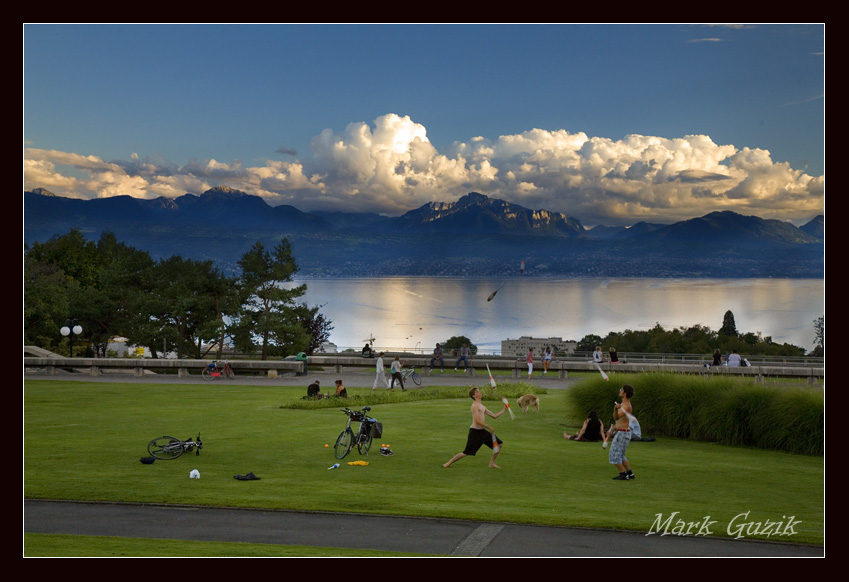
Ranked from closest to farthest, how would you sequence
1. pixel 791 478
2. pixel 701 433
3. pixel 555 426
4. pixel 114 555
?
1. pixel 114 555
2. pixel 791 478
3. pixel 701 433
4. pixel 555 426

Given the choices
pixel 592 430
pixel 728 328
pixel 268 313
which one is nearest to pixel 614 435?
pixel 592 430

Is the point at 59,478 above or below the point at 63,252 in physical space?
below

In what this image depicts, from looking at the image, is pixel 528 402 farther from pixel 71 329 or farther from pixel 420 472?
pixel 71 329

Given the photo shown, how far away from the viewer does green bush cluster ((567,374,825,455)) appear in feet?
68.6

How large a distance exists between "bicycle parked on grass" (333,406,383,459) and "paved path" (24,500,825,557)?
4866 mm

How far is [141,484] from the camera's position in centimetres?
1559

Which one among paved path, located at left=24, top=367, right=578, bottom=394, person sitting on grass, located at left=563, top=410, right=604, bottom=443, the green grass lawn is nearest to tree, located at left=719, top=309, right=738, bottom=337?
paved path, located at left=24, top=367, right=578, bottom=394

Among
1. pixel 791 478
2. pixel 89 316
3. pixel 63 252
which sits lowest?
pixel 791 478

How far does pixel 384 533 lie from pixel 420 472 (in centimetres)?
505

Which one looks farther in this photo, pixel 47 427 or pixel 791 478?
pixel 47 427

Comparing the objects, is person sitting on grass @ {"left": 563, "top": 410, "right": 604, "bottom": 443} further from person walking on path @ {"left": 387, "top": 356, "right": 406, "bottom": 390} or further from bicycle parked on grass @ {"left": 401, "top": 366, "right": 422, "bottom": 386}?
bicycle parked on grass @ {"left": 401, "top": 366, "right": 422, "bottom": 386}
